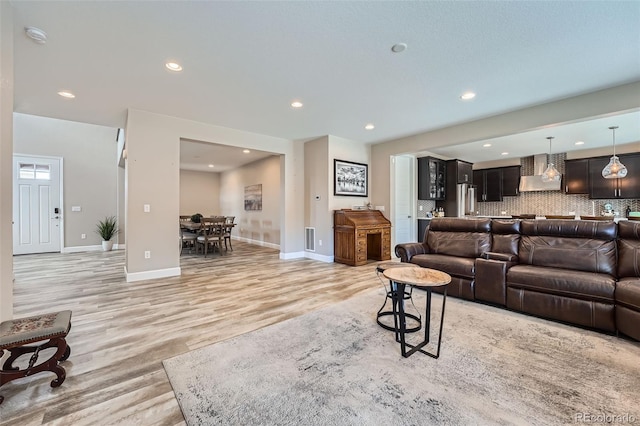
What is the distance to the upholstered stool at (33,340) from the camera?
1.55m

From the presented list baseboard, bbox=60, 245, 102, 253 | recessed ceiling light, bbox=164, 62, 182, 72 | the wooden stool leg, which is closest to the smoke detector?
recessed ceiling light, bbox=164, 62, 182, 72

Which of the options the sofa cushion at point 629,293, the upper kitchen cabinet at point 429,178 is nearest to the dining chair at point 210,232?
the upper kitchen cabinet at point 429,178

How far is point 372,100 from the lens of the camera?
375 cm

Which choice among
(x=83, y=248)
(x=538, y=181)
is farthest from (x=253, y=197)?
(x=538, y=181)

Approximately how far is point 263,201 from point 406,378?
270 inches

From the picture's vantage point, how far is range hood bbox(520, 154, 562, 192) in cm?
705

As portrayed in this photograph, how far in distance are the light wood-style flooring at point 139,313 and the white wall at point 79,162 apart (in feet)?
4.34

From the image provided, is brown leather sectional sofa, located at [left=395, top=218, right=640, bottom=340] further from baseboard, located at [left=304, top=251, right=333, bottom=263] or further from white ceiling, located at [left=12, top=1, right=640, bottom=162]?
baseboard, located at [left=304, top=251, right=333, bottom=263]

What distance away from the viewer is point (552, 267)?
9.75ft

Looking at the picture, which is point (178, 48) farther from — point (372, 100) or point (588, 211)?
point (588, 211)

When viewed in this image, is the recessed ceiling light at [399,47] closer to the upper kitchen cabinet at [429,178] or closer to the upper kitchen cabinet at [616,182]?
the upper kitchen cabinet at [429,178]

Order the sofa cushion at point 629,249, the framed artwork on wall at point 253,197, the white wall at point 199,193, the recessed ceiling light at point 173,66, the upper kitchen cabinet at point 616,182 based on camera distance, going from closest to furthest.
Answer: the sofa cushion at point 629,249 < the recessed ceiling light at point 173,66 < the upper kitchen cabinet at point 616,182 < the framed artwork on wall at point 253,197 < the white wall at point 199,193

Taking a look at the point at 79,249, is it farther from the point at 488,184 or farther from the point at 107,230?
the point at 488,184

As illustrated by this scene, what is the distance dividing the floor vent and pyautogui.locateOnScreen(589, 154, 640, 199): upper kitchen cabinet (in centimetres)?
702
